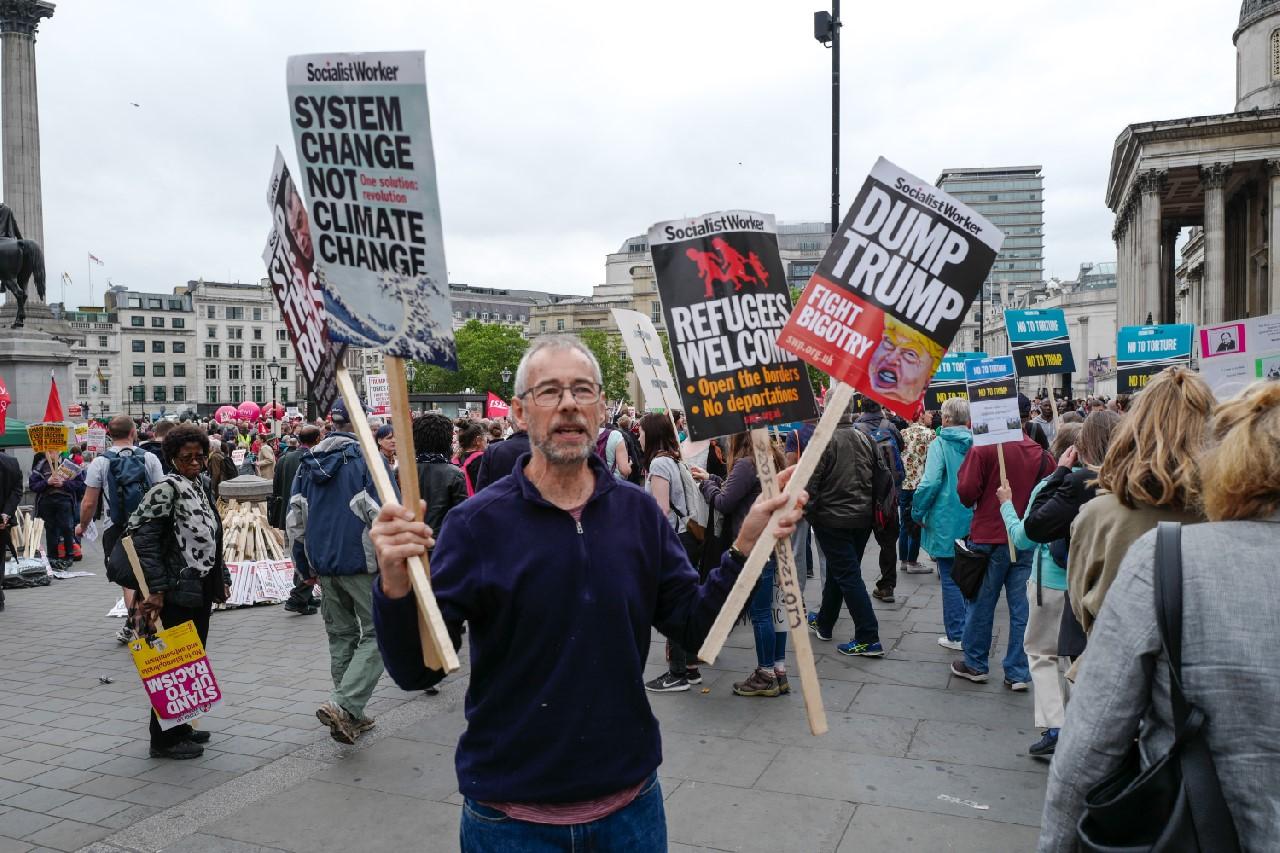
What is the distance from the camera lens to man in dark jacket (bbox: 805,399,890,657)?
25.6 ft

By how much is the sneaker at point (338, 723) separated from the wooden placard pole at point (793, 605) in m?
4.03

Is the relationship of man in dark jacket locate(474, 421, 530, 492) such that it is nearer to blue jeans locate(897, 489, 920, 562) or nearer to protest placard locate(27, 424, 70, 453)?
blue jeans locate(897, 489, 920, 562)

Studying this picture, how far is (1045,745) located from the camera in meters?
5.50

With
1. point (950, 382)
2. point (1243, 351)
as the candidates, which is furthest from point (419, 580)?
point (950, 382)

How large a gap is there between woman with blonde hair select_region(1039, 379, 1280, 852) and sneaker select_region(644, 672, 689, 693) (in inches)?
198

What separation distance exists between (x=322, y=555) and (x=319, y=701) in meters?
1.35

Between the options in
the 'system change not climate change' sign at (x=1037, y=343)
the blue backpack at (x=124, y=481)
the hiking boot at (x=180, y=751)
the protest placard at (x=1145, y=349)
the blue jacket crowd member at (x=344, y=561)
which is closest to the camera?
the hiking boot at (x=180, y=751)

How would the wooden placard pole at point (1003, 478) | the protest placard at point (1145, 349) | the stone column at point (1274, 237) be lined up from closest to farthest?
the wooden placard pole at point (1003, 478)
the protest placard at point (1145, 349)
the stone column at point (1274, 237)

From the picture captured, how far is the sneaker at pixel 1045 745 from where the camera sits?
5467 millimetres

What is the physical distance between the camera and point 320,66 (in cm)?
248

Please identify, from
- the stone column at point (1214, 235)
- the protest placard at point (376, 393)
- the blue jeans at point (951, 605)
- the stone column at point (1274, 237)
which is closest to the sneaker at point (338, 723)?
the blue jeans at point (951, 605)

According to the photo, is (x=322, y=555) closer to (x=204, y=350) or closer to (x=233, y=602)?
(x=233, y=602)

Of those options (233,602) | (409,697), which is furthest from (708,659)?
(233,602)

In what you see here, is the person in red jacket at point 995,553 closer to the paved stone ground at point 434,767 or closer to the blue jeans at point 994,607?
the blue jeans at point 994,607
